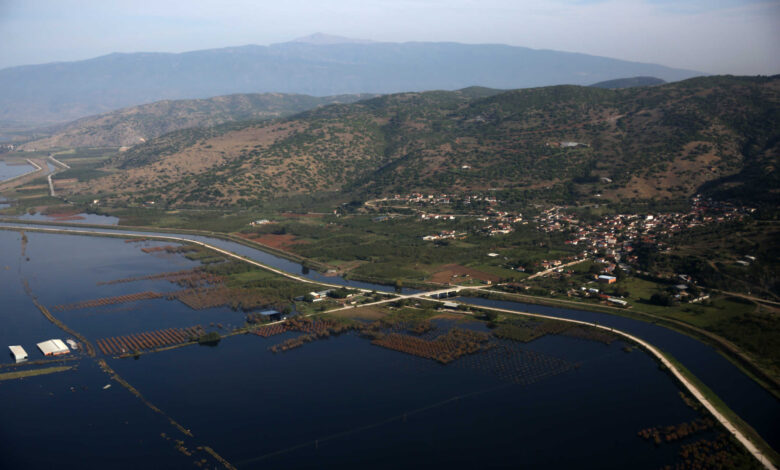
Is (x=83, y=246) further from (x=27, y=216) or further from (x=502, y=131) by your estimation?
(x=502, y=131)

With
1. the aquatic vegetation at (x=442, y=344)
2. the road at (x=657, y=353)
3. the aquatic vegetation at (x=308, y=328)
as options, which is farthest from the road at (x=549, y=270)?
the aquatic vegetation at (x=308, y=328)

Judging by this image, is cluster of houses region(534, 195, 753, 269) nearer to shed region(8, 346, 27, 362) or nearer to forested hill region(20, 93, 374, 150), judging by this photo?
shed region(8, 346, 27, 362)

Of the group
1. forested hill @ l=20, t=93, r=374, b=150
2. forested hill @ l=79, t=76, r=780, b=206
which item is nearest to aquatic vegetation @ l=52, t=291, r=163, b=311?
forested hill @ l=79, t=76, r=780, b=206

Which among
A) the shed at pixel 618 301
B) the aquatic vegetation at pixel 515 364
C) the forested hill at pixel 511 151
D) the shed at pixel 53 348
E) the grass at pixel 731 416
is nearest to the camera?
the grass at pixel 731 416

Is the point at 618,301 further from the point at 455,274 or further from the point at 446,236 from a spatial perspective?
the point at 446,236

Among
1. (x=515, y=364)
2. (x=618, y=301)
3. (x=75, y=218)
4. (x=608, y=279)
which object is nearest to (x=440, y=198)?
(x=608, y=279)

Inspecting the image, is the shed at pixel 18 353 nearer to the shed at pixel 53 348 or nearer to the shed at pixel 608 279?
the shed at pixel 53 348
